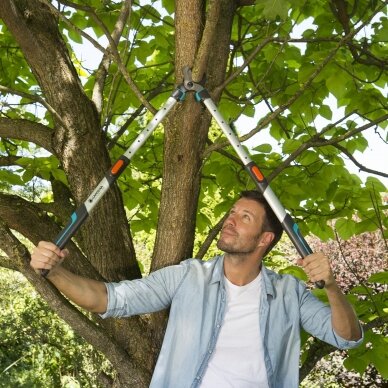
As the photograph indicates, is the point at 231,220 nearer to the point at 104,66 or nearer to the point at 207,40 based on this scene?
the point at 207,40

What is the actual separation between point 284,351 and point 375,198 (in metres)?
1.15

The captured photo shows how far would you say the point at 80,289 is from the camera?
236 centimetres

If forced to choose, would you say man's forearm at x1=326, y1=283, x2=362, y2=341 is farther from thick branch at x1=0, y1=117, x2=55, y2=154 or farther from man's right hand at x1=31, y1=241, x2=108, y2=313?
thick branch at x1=0, y1=117, x2=55, y2=154

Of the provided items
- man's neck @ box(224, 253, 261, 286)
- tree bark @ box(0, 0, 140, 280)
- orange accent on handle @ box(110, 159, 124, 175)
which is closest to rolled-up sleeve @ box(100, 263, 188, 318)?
man's neck @ box(224, 253, 261, 286)

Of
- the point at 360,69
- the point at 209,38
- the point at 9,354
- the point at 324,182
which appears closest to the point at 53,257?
the point at 209,38

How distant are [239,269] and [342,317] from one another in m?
0.50

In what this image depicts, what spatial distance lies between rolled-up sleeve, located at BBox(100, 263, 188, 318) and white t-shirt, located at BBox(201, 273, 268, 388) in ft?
0.77

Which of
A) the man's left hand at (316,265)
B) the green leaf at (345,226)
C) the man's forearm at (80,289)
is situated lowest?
the man's forearm at (80,289)

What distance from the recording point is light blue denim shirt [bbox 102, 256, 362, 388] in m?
2.51

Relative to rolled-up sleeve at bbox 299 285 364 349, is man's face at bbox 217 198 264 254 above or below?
above

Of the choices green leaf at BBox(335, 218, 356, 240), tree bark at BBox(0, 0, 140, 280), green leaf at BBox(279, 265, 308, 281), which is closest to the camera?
tree bark at BBox(0, 0, 140, 280)

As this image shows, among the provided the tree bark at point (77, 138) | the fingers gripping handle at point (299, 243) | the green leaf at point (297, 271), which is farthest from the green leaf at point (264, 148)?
the fingers gripping handle at point (299, 243)

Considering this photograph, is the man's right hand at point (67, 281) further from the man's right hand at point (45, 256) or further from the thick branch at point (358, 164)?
the thick branch at point (358, 164)

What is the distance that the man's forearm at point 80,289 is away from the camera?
2332 millimetres
